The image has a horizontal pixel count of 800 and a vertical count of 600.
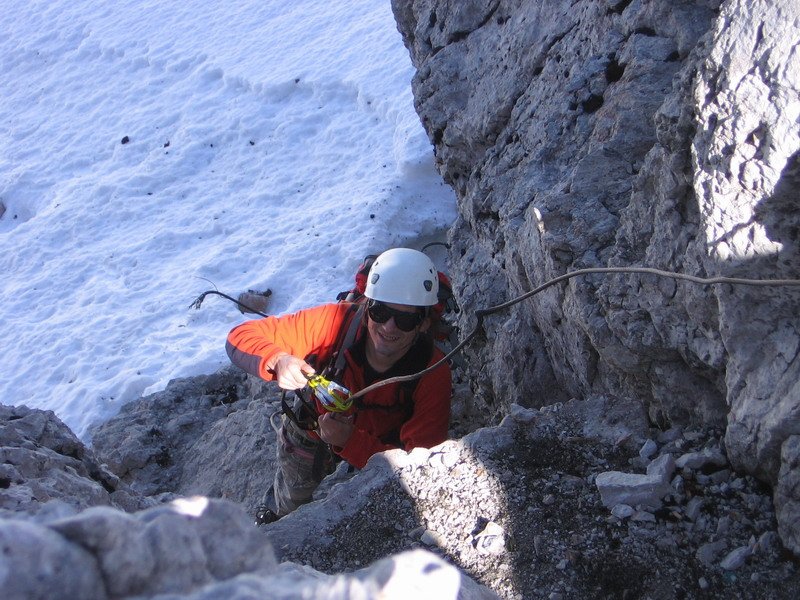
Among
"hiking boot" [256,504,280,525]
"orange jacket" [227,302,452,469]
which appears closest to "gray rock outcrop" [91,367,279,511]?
"hiking boot" [256,504,280,525]

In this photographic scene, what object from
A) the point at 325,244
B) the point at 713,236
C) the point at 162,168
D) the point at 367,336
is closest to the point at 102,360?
the point at 325,244

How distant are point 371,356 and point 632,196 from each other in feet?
6.91

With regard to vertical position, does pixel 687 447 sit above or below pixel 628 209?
below

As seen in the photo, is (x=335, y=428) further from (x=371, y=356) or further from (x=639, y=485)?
(x=639, y=485)

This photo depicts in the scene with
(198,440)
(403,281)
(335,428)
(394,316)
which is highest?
(403,281)

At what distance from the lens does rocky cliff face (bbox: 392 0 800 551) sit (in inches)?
113

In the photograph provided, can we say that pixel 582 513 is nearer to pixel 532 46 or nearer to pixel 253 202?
pixel 532 46

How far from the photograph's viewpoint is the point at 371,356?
510 cm

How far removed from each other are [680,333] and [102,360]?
742cm

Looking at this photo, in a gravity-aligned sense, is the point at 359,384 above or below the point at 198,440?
above

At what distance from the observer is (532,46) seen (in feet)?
18.9

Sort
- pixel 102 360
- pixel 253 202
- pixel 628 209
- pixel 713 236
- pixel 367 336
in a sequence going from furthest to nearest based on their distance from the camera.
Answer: pixel 253 202
pixel 102 360
pixel 367 336
pixel 628 209
pixel 713 236

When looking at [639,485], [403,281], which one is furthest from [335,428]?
[639,485]

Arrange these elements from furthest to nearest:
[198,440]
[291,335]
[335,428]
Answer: [198,440] → [291,335] → [335,428]
